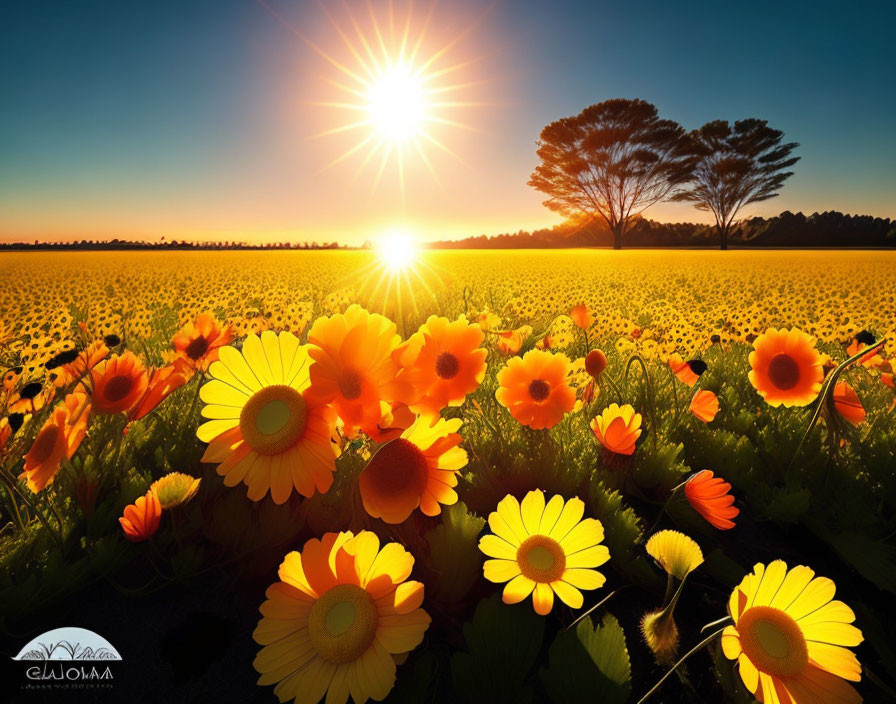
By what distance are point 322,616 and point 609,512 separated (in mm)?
922

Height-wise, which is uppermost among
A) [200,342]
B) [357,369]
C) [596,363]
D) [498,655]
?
[357,369]

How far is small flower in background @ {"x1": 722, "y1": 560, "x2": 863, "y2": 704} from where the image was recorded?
56 centimetres

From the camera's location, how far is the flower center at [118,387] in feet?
3.28

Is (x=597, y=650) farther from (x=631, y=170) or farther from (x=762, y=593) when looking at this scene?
(x=631, y=170)

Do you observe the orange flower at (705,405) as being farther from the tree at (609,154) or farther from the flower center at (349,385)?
the tree at (609,154)

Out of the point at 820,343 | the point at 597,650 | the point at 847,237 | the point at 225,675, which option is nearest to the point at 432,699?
the point at 597,650

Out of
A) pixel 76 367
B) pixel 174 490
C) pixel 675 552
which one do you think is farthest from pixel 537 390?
pixel 76 367

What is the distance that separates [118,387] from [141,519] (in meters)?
0.32

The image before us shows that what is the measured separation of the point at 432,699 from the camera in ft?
2.70

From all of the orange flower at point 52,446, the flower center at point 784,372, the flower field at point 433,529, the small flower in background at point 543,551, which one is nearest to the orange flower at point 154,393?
the flower field at point 433,529

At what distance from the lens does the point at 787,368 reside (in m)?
1.42

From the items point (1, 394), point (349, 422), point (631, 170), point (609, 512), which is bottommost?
point (609, 512)

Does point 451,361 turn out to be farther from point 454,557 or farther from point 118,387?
point 118,387

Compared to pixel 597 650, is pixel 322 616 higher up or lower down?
higher up
